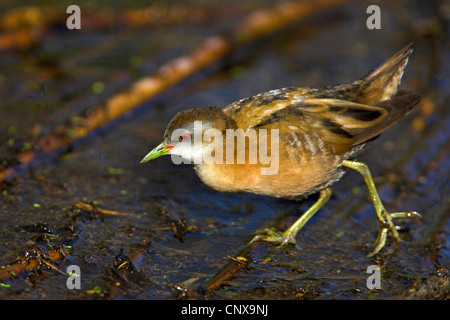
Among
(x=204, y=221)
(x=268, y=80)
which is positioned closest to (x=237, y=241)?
(x=204, y=221)

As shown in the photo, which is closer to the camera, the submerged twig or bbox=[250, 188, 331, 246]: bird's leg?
bbox=[250, 188, 331, 246]: bird's leg

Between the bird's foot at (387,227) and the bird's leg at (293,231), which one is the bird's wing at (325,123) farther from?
the bird's foot at (387,227)

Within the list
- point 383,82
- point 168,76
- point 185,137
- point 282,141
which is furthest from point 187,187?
point 383,82

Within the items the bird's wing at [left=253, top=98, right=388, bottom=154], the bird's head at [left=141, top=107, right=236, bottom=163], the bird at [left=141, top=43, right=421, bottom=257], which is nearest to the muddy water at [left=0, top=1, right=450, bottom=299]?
the bird at [left=141, top=43, right=421, bottom=257]

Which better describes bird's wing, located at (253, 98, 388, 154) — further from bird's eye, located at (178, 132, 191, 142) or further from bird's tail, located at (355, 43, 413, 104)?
bird's eye, located at (178, 132, 191, 142)

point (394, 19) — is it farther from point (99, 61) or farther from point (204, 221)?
point (204, 221)

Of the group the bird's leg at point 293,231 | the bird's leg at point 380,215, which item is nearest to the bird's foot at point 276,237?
the bird's leg at point 293,231

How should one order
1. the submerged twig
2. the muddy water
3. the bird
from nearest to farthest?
the muddy water < the bird < the submerged twig
